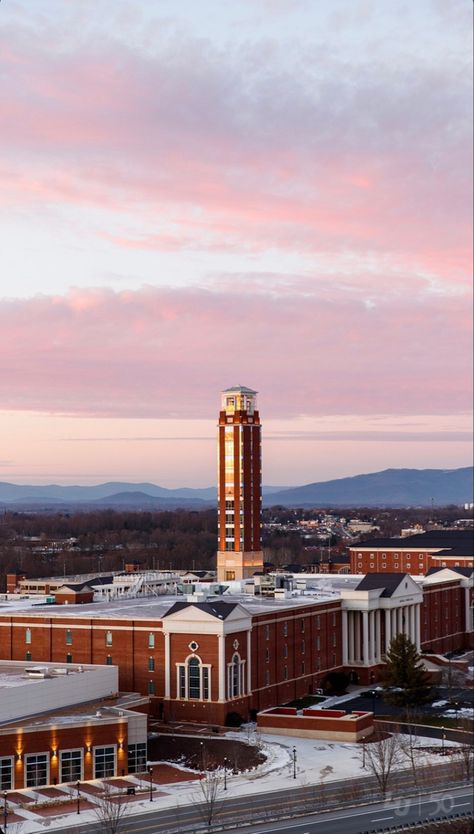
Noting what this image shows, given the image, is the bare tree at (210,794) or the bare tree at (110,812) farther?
the bare tree at (210,794)

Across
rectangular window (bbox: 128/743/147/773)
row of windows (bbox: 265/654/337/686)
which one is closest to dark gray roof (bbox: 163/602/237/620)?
row of windows (bbox: 265/654/337/686)

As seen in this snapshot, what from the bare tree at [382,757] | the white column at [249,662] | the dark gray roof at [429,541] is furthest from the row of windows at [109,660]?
the dark gray roof at [429,541]

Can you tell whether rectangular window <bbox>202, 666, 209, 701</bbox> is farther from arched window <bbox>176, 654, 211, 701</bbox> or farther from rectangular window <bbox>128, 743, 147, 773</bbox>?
rectangular window <bbox>128, 743, 147, 773</bbox>

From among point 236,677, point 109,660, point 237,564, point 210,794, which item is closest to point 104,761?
point 210,794

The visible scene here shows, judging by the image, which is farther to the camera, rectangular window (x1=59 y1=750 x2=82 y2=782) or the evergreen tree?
the evergreen tree

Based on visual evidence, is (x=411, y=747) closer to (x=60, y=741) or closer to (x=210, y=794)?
(x=210, y=794)

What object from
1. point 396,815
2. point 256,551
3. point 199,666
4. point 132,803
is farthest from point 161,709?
point 256,551

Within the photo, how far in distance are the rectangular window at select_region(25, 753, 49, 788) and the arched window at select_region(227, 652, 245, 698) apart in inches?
785

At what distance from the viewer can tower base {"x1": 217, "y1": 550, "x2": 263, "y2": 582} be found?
140 m

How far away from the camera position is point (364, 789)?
222ft

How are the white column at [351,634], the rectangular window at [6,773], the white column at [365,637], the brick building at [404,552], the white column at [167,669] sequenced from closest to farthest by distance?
the rectangular window at [6,773] → the white column at [167,669] → the white column at [365,637] → the white column at [351,634] → the brick building at [404,552]

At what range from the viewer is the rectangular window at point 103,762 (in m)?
71.8

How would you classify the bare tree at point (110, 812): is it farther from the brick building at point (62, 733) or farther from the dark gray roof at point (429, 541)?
the dark gray roof at point (429, 541)

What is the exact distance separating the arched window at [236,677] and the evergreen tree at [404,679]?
36.0 feet
